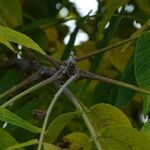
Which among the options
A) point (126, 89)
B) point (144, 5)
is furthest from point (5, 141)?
point (144, 5)

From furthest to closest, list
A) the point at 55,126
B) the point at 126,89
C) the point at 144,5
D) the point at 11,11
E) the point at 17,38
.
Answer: the point at 144,5 < the point at 11,11 < the point at 126,89 < the point at 55,126 < the point at 17,38

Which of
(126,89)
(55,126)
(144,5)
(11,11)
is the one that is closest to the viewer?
(55,126)

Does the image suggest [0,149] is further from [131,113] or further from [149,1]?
[131,113]

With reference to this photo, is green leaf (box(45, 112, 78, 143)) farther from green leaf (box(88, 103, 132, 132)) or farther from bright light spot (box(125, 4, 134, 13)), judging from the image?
bright light spot (box(125, 4, 134, 13))

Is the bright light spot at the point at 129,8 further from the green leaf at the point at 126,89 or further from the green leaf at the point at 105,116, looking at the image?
the green leaf at the point at 105,116

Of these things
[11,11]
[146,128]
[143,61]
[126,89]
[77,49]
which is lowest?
[146,128]

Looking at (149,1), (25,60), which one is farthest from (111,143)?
(149,1)

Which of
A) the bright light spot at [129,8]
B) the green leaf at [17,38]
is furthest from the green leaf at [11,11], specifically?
the green leaf at [17,38]

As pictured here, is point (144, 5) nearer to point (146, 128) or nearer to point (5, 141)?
point (146, 128)
